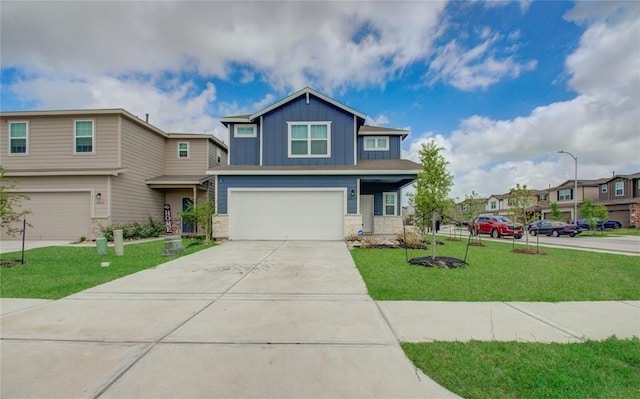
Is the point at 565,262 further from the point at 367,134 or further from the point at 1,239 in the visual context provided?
the point at 1,239

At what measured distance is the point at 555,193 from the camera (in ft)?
142

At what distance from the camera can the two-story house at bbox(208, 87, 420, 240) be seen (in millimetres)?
13531

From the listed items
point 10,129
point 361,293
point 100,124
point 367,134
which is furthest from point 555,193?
point 10,129

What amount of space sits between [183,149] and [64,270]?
12.8m

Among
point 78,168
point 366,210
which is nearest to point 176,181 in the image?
point 78,168

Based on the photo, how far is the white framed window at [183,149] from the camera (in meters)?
18.8

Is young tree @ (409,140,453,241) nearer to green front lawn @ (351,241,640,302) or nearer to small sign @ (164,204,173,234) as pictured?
green front lawn @ (351,241,640,302)

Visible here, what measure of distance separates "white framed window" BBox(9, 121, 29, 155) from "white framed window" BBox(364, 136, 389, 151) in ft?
60.1

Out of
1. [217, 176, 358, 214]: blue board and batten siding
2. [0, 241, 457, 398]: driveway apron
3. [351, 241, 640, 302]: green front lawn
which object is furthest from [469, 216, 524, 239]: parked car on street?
[0, 241, 457, 398]: driveway apron

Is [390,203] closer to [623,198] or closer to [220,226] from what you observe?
[220,226]

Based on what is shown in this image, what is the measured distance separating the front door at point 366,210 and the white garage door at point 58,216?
14441 millimetres

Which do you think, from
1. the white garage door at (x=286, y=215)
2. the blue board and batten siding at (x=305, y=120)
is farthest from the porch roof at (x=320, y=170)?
the white garage door at (x=286, y=215)

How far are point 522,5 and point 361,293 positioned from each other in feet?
Result: 41.1

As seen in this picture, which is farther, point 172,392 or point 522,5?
point 522,5
